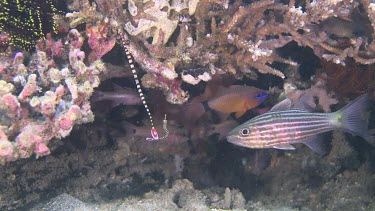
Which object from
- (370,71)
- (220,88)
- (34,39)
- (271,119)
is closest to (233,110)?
(220,88)

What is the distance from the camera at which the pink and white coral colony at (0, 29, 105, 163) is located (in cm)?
313

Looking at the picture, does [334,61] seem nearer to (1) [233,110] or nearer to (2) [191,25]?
(1) [233,110]

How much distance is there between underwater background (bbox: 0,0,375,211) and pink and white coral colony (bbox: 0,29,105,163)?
0.5 inches

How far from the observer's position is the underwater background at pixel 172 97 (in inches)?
135

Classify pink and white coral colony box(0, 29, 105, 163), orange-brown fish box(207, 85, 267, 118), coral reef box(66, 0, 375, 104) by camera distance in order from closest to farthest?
pink and white coral colony box(0, 29, 105, 163)
coral reef box(66, 0, 375, 104)
orange-brown fish box(207, 85, 267, 118)

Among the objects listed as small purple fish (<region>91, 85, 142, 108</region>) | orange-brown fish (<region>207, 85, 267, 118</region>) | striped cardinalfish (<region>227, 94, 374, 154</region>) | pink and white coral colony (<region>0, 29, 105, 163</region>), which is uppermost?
pink and white coral colony (<region>0, 29, 105, 163</region>)

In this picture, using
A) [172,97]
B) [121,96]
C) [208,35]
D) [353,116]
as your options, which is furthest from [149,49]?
[353,116]

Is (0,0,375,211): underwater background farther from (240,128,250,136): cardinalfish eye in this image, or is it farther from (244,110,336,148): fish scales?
(240,128,250,136): cardinalfish eye

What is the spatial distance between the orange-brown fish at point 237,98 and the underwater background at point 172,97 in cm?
2

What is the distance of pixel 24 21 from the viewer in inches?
137

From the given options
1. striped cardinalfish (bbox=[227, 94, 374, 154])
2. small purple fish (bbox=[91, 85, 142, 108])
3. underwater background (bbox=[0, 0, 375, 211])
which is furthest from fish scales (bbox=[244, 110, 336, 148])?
small purple fish (bbox=[91, 85, 142, 108])

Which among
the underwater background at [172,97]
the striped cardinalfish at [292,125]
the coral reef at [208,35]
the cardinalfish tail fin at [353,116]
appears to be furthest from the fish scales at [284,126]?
the coral reef at [208,35]

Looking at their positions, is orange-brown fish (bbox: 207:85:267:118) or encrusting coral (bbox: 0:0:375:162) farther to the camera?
orange-brown fish (bbox: 207:85:267:118)

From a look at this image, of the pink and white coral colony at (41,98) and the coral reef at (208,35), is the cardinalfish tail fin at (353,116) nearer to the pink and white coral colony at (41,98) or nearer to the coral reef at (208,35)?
the coral reef at (208,35)
